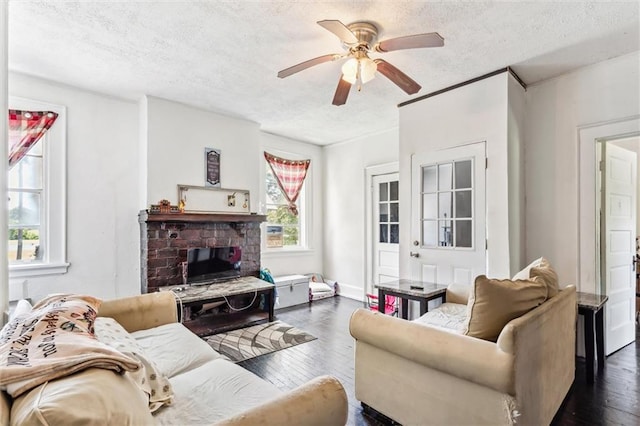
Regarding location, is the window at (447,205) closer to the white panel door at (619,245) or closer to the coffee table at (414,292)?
the coffee table at (414,292)

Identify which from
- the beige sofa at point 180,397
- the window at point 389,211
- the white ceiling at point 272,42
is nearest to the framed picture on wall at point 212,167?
the white ceiling at point 272,42

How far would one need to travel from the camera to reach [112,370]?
992 millimetres

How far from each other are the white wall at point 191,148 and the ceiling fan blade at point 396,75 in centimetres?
257

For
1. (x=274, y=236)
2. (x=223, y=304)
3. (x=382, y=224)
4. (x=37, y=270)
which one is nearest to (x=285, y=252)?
(x=274, y=236)

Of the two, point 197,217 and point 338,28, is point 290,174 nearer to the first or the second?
point 197,217

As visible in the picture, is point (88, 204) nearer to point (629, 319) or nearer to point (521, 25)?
point (521, 25)

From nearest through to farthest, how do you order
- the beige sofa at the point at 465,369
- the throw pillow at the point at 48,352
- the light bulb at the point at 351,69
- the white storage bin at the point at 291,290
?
the throw pillow at the point at 48,352 < the beige sofa at the point at 465,369 < the light bulb at the point at 351,69 < the white storage bin at the point at 291,290

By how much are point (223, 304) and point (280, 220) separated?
1.82m

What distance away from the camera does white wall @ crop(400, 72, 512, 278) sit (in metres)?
3.03

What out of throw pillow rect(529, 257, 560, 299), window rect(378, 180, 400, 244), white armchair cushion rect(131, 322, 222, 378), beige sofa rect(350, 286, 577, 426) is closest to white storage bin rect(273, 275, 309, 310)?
window rect(378, 180, 400, 244)

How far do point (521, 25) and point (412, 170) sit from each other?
1.69 metres

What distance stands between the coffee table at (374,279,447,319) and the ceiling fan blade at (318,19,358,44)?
217 cm

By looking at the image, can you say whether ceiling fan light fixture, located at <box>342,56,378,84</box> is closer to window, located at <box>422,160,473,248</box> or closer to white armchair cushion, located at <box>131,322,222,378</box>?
window, located at <box>422,160,473,248</box>

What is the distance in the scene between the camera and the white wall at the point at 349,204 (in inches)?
204
